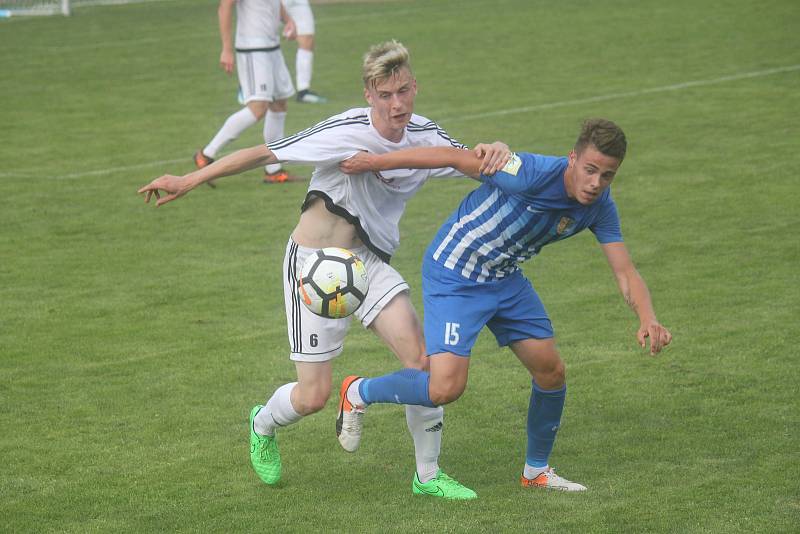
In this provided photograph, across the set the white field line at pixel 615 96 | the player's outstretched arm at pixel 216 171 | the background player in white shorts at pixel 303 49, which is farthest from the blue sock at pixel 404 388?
the background player in white shorts at pixel 303 49

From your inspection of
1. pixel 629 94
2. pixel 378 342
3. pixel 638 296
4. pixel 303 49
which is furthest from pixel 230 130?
pixel 638 296

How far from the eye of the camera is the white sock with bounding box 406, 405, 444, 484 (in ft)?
20.8

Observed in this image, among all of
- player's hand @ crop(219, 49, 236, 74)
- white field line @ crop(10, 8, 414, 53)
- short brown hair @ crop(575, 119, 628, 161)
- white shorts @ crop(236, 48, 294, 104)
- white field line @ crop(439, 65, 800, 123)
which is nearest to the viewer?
short brown hair @ crop(575, 119, 628, 161)

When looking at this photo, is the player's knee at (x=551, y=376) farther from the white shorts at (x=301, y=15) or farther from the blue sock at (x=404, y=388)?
the white shorts at (x=301, y=15)

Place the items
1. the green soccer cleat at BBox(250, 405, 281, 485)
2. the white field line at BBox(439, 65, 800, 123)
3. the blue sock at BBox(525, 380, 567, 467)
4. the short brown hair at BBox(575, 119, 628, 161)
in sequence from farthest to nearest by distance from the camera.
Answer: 1. the white field line at BBox(439, 65, 800, 123)
2. the green soccer cleat at BBox(250, 405, 281, 485)
3. the blue sock at BBox(525, 380, 567, 467)
4. the short brown hair at BBox(575, 119, 628, 161)

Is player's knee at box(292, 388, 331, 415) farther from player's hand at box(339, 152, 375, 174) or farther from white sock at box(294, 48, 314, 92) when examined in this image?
white sock at box(294, 48, 314, 92)

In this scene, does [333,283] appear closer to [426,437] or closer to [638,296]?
[426,437]

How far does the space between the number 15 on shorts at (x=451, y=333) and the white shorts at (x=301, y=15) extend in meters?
13.9

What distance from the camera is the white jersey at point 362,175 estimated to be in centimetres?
617

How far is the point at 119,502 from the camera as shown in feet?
20.7

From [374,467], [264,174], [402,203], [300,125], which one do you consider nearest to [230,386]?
[374,467]

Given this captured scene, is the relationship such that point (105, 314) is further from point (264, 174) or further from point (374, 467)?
A: point (264, 174)

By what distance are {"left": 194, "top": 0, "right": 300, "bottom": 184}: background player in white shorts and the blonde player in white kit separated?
7.64 metres

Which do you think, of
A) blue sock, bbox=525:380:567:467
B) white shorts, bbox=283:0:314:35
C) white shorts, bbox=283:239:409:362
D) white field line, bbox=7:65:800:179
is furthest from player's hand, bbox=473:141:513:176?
white shorts, bbox=283:0:314:35
